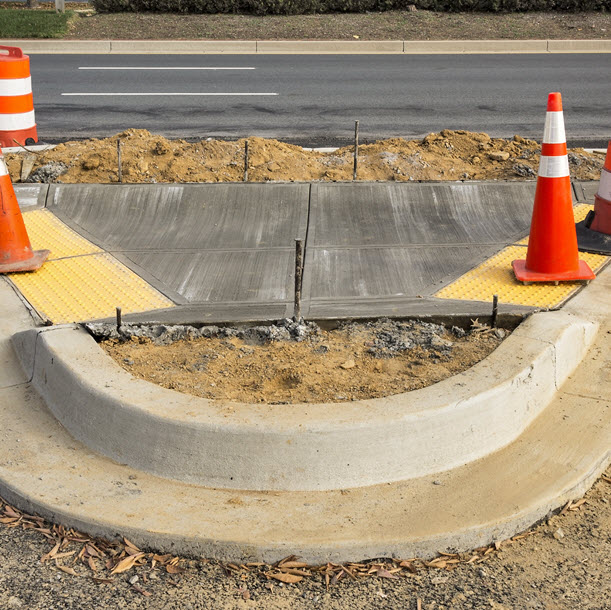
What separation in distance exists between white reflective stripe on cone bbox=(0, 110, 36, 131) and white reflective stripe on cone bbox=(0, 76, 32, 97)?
231 mm

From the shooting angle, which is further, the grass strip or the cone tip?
the grass strip

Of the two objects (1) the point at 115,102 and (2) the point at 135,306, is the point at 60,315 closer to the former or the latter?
(2) the point at 135,306

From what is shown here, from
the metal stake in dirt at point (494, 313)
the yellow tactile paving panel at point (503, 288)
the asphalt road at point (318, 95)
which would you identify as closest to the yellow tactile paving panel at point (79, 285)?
the yellow tactile paving panel at point (503, 288)

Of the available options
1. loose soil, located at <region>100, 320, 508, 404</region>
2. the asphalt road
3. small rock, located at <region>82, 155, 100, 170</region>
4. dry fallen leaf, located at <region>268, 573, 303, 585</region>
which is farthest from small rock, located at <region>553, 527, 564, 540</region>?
the asphalt road

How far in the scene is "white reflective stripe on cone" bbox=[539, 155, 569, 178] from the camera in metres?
5.61

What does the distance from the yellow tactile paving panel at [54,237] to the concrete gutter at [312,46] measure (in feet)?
34.3

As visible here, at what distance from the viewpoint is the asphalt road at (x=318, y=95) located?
36.0 feet

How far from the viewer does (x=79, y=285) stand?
5766 millimetres

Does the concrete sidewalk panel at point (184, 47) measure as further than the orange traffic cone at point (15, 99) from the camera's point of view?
Yes

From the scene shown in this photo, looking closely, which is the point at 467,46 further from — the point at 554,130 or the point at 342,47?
the point at 554,130

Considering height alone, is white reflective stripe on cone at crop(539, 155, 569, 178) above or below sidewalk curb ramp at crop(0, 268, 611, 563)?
above

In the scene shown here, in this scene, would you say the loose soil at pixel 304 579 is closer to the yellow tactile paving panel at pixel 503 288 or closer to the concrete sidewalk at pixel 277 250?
the concrete sidewalk at pixel 277 250

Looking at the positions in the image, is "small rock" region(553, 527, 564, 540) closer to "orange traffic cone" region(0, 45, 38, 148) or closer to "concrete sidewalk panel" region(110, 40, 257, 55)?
"orange traffic cone" region(0, 45, 38, 148)

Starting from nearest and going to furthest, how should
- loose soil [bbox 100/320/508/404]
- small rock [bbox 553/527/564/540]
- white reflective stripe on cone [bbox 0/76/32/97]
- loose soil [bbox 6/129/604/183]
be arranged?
1. small rock [bbox 553/527/564/540]
2. loose soil [bbox 100/320/508/404]
3. loose soil [bbox 6/129/604/183]
4. white reflective stripe on cone [bbox 0/76/32/97]
